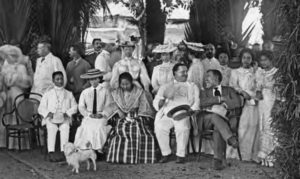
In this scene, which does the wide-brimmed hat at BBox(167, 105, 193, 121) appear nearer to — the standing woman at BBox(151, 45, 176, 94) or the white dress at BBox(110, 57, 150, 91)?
the standing woman at BBox(151, 45, 176, 94)

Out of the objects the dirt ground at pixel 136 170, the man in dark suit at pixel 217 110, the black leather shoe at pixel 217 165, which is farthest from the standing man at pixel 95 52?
the black leather shoe at pixel 217 165

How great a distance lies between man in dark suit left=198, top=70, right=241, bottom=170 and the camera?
8.45 m

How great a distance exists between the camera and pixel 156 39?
13414 millimetres

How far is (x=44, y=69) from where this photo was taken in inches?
400

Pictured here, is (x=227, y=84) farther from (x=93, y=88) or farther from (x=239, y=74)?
(x=93, y=88)

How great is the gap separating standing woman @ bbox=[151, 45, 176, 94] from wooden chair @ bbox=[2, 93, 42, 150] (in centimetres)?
193

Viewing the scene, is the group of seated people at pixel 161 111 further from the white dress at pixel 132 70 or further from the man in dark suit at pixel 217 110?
the white dress at pixel 132 70

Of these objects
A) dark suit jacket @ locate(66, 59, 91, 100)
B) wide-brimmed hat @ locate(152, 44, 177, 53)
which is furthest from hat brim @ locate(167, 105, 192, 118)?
dark suit jacket @ locate(66, 59, 91, 100)

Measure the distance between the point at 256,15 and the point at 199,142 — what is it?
740 centimetres

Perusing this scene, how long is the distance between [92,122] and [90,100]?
339 millimetres

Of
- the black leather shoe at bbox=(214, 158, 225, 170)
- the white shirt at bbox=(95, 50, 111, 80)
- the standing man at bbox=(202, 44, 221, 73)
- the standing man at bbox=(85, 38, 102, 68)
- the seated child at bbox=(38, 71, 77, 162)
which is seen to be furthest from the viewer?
the standing man at bbox=(85, 38, 102, 68)

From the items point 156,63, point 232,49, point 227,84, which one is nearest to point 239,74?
point 227,84

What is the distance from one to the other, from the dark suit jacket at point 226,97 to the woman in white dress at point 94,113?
1442 millimetres

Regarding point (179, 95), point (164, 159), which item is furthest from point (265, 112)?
point (164, 159)
